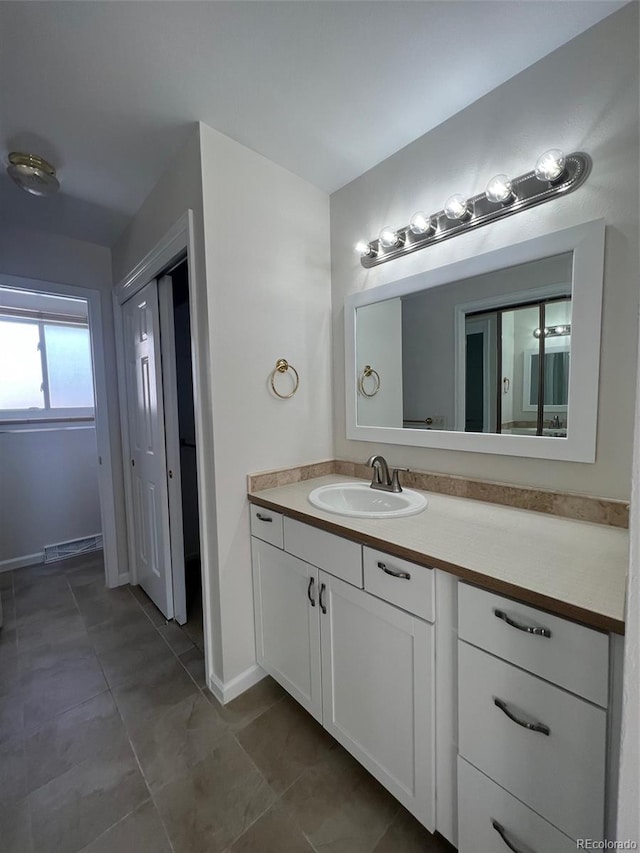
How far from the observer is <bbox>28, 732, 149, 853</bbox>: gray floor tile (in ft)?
3.38

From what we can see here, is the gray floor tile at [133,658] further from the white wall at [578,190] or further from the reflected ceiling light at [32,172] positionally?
the reflected ceiling light at [32,172]

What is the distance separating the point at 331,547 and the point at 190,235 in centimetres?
139

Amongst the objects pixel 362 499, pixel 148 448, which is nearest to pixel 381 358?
pixel 362 499

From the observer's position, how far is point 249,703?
1503mm

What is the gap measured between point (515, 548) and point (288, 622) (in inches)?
37.0

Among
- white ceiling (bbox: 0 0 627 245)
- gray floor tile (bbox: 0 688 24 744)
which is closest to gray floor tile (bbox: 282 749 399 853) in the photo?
gray floor tile (bbox: 0 688 24 744)

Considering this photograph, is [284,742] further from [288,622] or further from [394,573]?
[394,573]

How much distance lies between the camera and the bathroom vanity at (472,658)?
0.68m

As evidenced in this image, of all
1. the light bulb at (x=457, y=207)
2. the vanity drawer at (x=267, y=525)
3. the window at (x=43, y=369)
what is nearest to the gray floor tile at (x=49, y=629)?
the vanity drawer at (x=267, y=525)

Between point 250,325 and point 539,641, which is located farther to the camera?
point 250,325

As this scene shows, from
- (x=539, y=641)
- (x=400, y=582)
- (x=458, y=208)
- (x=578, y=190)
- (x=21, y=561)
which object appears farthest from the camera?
(x=21, y=561)

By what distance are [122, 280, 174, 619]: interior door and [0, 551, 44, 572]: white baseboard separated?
44.3 inches

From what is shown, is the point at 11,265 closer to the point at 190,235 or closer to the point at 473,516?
the point at 190,235

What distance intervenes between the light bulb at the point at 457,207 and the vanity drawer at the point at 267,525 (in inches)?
54.1
